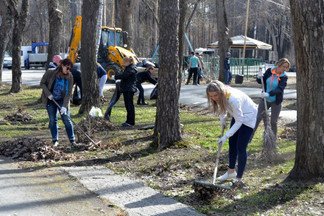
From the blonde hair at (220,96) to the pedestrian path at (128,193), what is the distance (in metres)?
1.31

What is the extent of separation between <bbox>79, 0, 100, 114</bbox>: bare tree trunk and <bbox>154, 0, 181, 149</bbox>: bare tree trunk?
5447mm

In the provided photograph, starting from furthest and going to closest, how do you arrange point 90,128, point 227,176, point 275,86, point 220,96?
point 90,128
point 275,86
point 227,176
point 220,96

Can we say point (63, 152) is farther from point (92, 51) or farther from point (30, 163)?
point (92, 51)

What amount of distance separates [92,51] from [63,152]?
19.7ft

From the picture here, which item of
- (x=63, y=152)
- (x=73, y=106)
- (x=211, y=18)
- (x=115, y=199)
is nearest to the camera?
(x=115, y=199)

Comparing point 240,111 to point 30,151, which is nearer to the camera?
point 240,111

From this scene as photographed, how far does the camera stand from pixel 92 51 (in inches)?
622

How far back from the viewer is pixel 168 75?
10359 millimetres

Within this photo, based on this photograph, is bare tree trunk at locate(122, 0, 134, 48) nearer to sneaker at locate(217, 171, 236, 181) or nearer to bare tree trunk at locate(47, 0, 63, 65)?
bare tree trunk at locate(47, 0, 63, 65)

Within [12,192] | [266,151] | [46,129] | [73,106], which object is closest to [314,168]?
[266,151]

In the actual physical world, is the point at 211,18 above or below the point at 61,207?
above

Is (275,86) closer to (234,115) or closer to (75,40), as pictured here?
(234,115)

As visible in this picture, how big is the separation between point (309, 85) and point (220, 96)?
47.0 inches

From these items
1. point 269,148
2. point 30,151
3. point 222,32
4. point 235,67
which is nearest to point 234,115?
point 269,148
